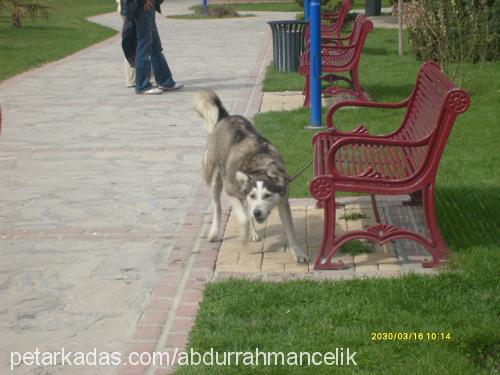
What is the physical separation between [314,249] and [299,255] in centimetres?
32

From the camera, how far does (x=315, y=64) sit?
10383mm

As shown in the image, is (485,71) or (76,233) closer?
(76,233)

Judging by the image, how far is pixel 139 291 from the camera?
5.58m

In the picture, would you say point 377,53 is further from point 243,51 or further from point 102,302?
point 102,302

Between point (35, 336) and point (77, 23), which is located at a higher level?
point (35, 336)

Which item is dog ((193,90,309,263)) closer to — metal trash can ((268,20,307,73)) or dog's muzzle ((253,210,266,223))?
dog's muzzle ((253,210,266,223))

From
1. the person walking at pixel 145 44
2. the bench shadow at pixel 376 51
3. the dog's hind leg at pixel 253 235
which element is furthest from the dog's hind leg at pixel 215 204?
the bench shadow at pixel 376 51

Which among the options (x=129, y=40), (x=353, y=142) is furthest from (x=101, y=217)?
(x=129, y=40)

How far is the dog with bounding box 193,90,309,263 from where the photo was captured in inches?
224

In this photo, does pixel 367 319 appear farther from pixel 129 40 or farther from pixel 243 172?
pixel 129 40

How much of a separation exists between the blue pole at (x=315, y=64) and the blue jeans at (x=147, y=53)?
146 inches

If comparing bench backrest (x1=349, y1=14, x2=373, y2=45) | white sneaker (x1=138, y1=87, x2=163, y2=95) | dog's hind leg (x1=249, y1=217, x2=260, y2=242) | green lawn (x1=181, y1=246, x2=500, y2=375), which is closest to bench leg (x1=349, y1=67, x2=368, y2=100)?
bench backrest (x1=349, y1=14, x2=373, y2=45)

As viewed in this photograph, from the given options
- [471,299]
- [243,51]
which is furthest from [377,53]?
[471,299]

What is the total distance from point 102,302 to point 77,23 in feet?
83.1
